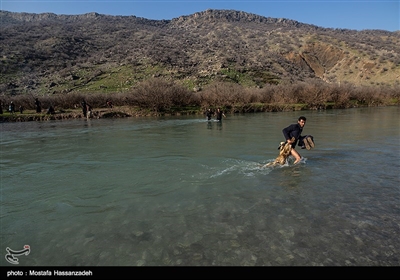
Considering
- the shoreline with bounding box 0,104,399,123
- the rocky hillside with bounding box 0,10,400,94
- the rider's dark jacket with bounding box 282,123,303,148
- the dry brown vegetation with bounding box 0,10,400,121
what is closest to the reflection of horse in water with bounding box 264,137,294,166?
the rider's dark jacket with bounding box 282,123,303,148

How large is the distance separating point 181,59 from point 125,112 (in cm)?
5426

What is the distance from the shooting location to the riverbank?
41.1m

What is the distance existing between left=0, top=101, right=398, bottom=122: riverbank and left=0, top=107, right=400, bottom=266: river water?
3021 centimetres

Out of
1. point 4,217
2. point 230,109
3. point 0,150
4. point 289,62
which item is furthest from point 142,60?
point 4,217

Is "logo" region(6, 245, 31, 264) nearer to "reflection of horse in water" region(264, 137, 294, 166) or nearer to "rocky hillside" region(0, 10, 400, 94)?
"reflection of horse in water" region(264, 137, 294, 166)

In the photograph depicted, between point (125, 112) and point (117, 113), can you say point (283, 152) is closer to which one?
point (117, 113)

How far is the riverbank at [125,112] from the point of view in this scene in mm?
41059

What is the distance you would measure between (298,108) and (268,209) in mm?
50737

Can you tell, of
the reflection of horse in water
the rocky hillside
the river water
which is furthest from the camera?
the rocky hillside

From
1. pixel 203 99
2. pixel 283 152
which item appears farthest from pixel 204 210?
pixel 203 99

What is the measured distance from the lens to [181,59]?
311ft

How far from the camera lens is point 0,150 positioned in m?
18.4

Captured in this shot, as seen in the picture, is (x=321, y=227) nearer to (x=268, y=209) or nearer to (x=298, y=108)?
(x=268, y=209)

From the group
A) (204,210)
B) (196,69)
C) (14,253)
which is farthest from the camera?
(196,69)
